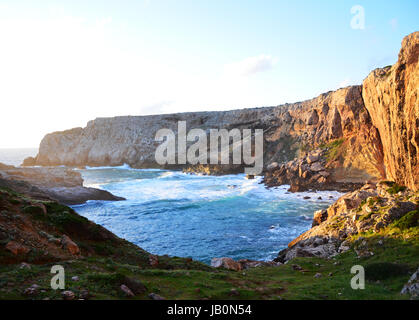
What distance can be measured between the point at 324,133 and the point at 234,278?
5626 centimetres

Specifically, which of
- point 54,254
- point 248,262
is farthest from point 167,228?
point 54,254

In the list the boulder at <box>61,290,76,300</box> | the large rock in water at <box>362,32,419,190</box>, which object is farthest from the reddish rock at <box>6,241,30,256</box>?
the large rock in water at <box>362,32,419,190</box>

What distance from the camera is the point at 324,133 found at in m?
62.4

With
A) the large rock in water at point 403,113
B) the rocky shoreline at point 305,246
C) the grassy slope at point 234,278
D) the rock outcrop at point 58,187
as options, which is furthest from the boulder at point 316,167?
the rock outcrop at point 58,187

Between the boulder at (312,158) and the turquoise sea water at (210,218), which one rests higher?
the boulder at (312,158)

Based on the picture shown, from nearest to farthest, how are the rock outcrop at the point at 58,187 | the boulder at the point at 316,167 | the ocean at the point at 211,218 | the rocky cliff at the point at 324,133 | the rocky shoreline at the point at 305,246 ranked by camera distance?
the rocky shoreline at the point at 305,246, the rocky cliff at the point at 324,133, the ocean at the point at 211,218, the rock outcrop at the point at 58,187, the boulder at the point at 316,167

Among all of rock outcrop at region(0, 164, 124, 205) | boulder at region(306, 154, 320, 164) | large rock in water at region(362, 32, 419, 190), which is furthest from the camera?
boulder at region(306, 154, 320, 164)

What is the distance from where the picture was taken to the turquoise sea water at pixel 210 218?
2762 centimetres

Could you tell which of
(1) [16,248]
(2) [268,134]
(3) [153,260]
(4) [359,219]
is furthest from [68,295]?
(2) [268,134]

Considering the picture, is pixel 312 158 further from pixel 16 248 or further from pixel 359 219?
pixel 16 248

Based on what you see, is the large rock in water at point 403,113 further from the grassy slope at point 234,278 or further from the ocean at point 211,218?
the ocean at point 211,218

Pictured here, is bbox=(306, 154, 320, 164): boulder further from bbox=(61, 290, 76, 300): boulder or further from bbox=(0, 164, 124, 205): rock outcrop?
bbox=(61, 290, 76, 300): boulder

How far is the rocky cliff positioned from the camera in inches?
851

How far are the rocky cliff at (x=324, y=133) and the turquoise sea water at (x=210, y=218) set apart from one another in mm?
10437
